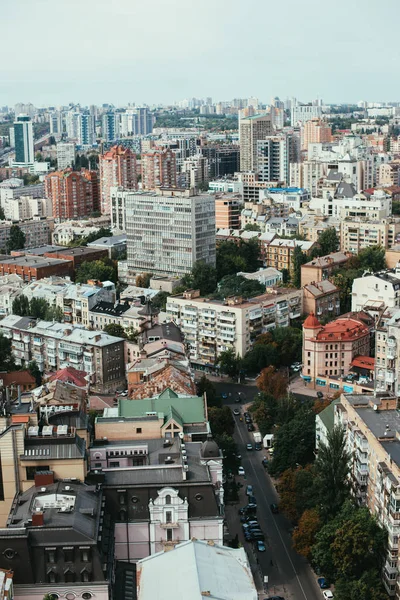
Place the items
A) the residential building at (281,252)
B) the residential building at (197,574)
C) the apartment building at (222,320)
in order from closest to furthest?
the residential building at (197,574)
the apartment building at (222,320)
the residential building at (281,252)

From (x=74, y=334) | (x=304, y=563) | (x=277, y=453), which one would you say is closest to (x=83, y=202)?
(x=74, y=334)

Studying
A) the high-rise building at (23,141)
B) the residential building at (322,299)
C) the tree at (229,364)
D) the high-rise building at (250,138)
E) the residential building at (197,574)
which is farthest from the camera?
the high-rise building at (23,141)

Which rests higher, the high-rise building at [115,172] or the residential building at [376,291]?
the high-rise building at [115,172]

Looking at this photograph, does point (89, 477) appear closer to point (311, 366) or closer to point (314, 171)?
point (311, 366)

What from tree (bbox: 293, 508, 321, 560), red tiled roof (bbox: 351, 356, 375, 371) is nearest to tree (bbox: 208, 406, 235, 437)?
tree (bbox: 293, 508, 321, 560)

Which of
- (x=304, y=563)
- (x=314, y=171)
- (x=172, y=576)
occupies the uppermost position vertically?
(x=314, y=171)

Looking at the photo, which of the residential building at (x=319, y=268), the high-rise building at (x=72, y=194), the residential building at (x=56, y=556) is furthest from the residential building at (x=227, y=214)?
the residential building at (x=56, y=556)

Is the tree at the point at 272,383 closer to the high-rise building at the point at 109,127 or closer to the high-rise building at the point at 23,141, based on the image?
the high-rise building at the point at 23,141
